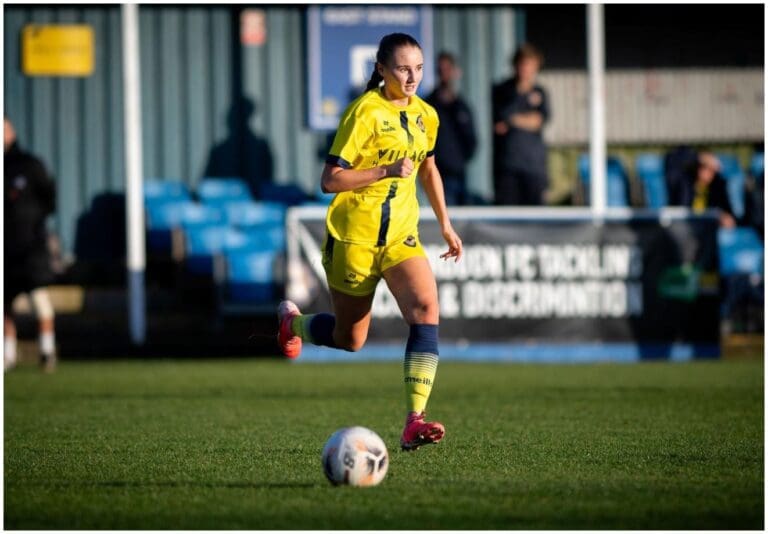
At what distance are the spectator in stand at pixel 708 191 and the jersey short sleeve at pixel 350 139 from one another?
977cm

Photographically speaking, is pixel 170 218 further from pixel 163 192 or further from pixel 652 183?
pixel 652 183

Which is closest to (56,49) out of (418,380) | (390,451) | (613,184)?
(613,184)

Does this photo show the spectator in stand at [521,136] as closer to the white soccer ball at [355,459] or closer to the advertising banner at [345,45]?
the advertising banner at [345,45]

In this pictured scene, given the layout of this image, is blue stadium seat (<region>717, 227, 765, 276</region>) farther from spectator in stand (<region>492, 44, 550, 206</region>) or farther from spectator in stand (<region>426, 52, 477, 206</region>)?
spectator in stand (<region>426, 52, 477, 206</region>)

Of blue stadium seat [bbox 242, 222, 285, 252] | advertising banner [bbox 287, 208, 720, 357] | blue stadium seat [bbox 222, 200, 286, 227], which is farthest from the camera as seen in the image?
blue stadium seat [bbox 222, 200, 286, 227]

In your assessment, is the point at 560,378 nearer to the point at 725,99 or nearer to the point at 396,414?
the point at 396,414

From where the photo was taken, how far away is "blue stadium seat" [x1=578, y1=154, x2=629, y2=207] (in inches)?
765

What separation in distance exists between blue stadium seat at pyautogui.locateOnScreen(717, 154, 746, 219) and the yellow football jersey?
12.2 meters

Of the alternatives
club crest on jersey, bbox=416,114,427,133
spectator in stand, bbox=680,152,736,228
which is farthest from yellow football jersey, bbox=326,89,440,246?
spectator in stand, bbox=680,152,736,228

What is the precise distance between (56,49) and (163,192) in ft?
7.22

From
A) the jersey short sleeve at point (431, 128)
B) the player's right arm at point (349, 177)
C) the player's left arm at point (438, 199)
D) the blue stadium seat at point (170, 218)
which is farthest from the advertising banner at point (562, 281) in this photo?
the player's right arm at point (349, 177)

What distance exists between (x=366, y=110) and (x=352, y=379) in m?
5.68

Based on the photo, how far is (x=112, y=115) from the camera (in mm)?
18188

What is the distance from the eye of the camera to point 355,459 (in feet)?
19.9
